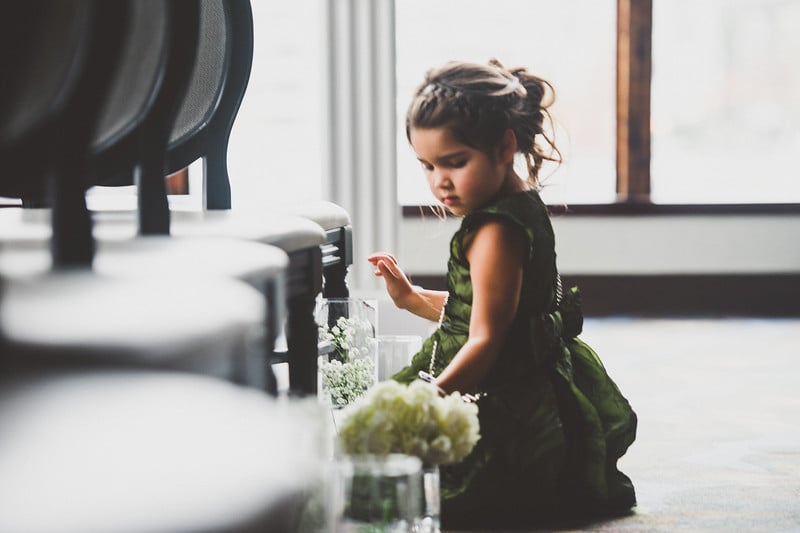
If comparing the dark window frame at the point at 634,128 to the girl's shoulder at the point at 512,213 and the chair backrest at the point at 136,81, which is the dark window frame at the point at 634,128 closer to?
the girl's shoulder at the point at 512,213

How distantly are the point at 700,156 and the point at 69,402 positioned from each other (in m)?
4.87

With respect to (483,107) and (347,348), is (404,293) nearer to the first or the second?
(347,348)

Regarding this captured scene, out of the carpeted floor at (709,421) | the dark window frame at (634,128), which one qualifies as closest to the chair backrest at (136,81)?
the carpeted floor at (709,421)

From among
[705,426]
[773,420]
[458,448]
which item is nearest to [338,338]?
[458,448]

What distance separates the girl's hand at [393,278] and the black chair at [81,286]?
102 cm

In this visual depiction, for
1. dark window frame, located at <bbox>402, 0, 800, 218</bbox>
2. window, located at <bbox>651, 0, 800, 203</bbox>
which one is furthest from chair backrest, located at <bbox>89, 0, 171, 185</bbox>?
window, located at <bbox>651, 0, 800, 203</bbox>

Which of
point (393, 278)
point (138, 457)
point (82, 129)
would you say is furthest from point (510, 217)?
point (138, 457)

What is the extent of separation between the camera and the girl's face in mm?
1797

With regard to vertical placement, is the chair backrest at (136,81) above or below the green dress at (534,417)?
above

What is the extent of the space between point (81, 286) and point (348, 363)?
47.4 inches

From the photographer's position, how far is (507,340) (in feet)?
5.90

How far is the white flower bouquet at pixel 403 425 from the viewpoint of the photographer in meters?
1.18

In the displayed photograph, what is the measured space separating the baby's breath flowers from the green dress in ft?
0.49

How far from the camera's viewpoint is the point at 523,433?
175 centimetres
